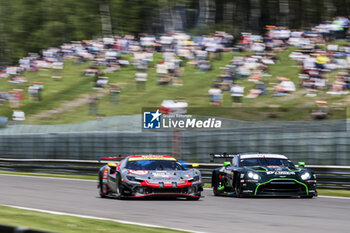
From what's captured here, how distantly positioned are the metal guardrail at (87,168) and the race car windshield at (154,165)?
175 inches

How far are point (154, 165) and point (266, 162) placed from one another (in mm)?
2581

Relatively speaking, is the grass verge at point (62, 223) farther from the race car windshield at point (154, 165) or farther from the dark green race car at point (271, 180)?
the dark green race car at point (271, 180)

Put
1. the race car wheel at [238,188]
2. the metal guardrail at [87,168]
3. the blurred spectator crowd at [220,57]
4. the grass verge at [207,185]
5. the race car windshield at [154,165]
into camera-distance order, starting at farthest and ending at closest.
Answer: the blurred spectator crowd at [220,57], the metal guardrail at [87,168], the grass verge at [207,185], the race car wheel at [238,188], the race car windshield at [154,165]

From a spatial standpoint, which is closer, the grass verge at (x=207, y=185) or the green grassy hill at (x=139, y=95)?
the grass verge at (x=207, y=185)

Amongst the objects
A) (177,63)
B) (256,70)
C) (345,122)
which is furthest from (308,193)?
(177,63)

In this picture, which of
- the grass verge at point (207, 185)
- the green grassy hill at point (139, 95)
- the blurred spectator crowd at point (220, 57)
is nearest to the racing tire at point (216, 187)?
the grass verge at point (207, 185)

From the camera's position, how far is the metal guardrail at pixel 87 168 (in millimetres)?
16906

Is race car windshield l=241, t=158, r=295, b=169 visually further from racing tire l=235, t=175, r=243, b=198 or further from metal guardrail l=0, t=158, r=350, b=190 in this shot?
metal guardrail l=0, t=158, r=350, b=190

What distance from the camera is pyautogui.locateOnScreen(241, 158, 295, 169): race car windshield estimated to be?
15.1m

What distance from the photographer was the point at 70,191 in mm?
16859

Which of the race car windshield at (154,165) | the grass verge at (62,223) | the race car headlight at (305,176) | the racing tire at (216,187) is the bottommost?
the racing tire at (216,187)

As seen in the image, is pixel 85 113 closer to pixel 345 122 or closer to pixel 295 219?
pixel 345 122

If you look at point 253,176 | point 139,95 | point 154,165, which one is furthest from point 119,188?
point 139,95

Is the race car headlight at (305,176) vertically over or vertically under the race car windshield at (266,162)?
under
